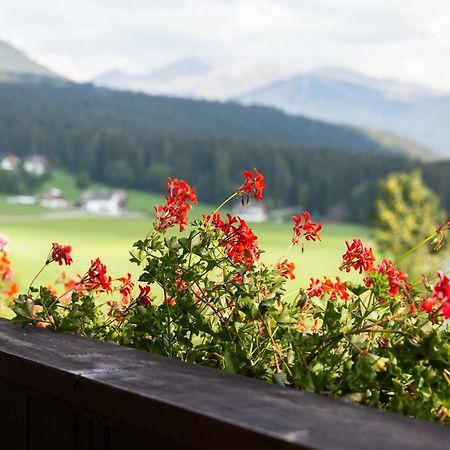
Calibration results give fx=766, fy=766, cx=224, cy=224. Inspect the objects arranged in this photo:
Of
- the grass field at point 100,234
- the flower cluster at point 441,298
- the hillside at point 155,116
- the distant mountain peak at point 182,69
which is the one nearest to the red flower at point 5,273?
the flower cluster at point 441,298

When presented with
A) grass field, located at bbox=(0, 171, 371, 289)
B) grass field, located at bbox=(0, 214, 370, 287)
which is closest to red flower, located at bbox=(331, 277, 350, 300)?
grass field, located at bbox=(0, 214, 370, 287)

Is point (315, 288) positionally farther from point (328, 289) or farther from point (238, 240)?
point (238, 240)

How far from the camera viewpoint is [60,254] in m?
1.45

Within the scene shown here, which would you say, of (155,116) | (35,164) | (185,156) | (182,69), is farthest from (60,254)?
(182,69)

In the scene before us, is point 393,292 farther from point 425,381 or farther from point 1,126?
point 1,126

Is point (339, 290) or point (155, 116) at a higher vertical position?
point (155, 116)

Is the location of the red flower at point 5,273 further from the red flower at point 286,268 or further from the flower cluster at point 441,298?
the flower cluster at point 441,298

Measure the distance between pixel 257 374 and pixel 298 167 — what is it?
31.8 m

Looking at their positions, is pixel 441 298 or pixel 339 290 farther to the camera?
pixel 339 290

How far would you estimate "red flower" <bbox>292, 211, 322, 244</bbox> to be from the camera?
4.25 ft

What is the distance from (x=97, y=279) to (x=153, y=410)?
0.61m

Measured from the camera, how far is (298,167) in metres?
32.6

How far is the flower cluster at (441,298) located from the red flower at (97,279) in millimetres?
629

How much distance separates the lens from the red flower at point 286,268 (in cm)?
124
